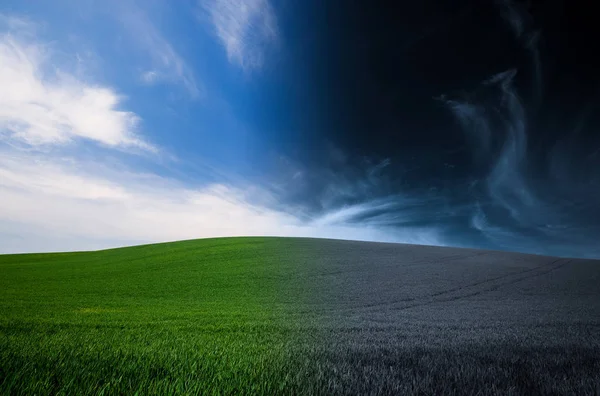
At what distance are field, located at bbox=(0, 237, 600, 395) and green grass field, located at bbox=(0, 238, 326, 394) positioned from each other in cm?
4

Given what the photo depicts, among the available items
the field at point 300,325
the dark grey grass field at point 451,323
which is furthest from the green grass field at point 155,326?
the dark grey grass field at point 451,323

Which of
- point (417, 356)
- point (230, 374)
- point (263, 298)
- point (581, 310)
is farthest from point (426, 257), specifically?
point (230, 374)

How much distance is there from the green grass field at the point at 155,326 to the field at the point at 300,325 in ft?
0.14

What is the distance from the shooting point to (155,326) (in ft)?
35.8

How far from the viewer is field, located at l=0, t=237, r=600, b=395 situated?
3.87 m

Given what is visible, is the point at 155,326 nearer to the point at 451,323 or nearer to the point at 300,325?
the point at 300,325

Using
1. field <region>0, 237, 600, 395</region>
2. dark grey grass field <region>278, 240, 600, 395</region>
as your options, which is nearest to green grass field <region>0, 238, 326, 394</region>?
field <region>0, 237, 600, 395</region>

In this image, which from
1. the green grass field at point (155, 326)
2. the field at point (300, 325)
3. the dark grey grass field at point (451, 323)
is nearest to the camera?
the green grass field at point (155, 326)

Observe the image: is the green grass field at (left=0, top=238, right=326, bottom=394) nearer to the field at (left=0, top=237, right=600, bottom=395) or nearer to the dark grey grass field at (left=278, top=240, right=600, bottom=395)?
the field at (left=0, top=237, right=600, bottom=395)

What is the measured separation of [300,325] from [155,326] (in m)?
4.66

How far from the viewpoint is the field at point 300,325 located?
3.87m

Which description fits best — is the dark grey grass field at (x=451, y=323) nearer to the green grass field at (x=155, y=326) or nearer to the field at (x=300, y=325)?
the field at (x=300, y=325)

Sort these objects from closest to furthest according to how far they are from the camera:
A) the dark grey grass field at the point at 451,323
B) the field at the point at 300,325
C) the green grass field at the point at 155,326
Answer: the green grass field at the point at 155,326 → the field at the point at 300,325 → the dark grey grass field at the point at 451,323

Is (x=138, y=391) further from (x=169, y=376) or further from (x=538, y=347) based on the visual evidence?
(x=538, y=347)
